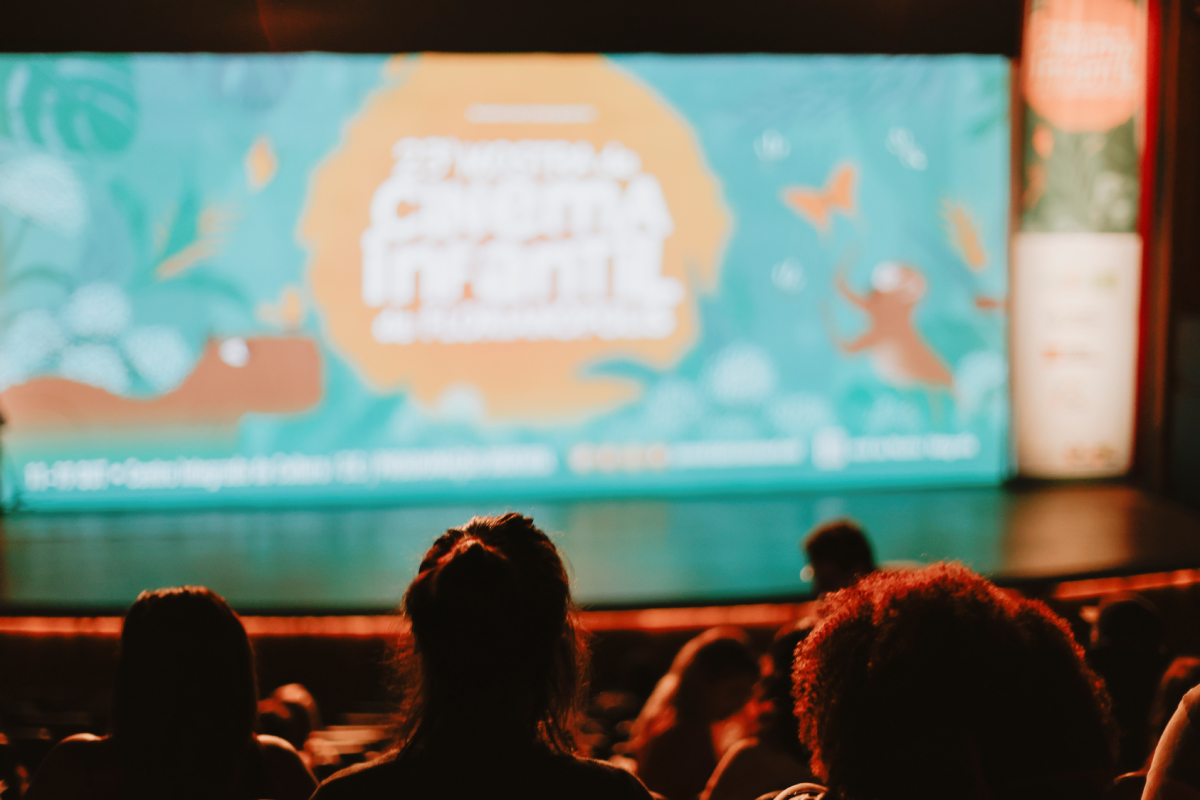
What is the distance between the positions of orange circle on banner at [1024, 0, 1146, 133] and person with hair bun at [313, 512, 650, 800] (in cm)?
550

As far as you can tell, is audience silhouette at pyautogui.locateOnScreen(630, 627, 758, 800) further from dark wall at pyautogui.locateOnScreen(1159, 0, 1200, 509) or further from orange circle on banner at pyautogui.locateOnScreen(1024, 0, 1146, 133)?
orange circle on banner at pyautogui.locateOnScreen(1024, 0, 1146, 133)

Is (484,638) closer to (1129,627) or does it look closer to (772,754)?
(772,754)

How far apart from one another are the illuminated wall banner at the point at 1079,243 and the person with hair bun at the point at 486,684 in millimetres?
5192

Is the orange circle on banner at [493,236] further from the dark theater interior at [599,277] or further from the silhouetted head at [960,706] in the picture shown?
the silhouetted head at [960,706]

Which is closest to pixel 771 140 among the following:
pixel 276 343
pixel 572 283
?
pixel 572 283

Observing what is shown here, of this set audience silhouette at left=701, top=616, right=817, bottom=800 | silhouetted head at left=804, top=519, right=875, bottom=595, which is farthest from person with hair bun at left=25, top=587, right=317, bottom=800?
silhouetted head at left=804, top=519, right=875, bottom=595

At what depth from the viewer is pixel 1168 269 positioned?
5.25m

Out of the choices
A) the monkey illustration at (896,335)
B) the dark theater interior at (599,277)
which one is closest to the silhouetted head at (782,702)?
the dark theater interior at (599,277)

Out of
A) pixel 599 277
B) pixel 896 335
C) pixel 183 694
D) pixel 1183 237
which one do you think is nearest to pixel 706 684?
pixel 183 694

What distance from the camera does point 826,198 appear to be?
4.89 m

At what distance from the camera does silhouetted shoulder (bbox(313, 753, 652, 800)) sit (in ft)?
2.47

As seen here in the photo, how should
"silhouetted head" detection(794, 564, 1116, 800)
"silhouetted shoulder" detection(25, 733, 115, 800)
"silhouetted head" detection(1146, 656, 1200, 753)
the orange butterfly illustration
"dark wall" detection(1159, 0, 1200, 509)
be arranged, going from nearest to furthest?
"silhouetted head" detection(794, 564, 1116, 800), "silhouetted shoulder" detection(25, 733, 115, 800), "silhouetted head" detection(1146, 656, 1200, 753), the orange butterfly illustration, "dark wall" detection(1159, 0, 1200, 509)

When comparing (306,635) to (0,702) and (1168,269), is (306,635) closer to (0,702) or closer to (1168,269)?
(0,702)

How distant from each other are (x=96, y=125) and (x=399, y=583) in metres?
3.18
